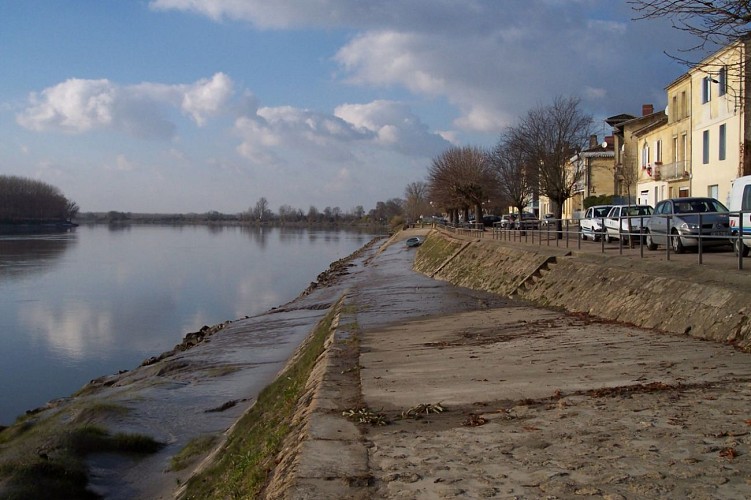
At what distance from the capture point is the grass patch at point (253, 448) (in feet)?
22.8

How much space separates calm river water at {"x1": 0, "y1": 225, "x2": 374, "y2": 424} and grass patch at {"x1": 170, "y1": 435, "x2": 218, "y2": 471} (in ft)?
22.4

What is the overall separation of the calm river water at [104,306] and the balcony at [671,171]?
78.9ft

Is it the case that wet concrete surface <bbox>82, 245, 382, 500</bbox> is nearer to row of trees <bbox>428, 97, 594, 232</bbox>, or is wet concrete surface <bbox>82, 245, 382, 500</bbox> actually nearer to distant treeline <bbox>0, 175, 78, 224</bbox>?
→ row of trees <bbox>428, 97, 594, 232</bbox>

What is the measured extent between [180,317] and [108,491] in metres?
23.1

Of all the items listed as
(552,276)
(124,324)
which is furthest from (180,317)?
(552,276)

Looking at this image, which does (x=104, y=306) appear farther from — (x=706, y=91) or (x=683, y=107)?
(x=683, y=107)

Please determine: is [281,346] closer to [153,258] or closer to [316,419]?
[316,419]

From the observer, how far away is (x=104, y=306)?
34500 mm

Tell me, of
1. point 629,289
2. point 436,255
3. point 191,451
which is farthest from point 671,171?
point 191,451

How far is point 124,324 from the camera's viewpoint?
96.8 feet

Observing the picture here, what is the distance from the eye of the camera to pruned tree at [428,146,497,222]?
212ft

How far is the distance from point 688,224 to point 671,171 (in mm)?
22395

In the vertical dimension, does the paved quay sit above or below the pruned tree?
below

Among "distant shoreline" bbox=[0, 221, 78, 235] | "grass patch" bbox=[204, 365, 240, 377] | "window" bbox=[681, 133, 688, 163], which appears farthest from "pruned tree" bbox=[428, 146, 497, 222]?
"distant shoreline" bbox=[0, 221, 78, 235]
